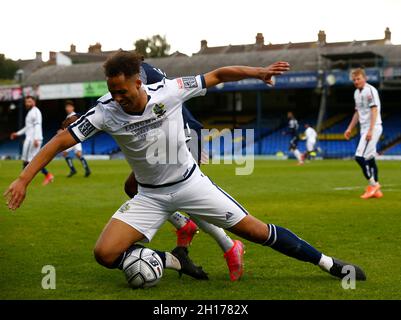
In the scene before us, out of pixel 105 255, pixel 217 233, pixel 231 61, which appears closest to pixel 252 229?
pixel 217 233

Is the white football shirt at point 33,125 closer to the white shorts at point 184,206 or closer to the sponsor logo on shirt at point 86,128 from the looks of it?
the white shorts at point 184,206

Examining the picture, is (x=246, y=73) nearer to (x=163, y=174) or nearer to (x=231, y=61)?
(x=163, y=174)

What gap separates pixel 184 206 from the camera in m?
6.36

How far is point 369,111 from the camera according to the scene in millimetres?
14258

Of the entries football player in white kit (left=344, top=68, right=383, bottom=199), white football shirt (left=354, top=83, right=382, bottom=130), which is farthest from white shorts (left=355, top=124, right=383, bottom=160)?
white football shirt (left=354, top=83, right=382, bottom=130)

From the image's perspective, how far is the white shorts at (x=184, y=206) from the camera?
20.6 feet

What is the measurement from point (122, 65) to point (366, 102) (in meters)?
9.21

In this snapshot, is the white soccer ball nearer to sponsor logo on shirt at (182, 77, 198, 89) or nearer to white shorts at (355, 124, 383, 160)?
sponsor logo on shirt at (182, 77, 198, 89)

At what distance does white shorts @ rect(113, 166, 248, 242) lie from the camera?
20.6 ft

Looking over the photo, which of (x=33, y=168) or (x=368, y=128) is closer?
(x=33, y=168)

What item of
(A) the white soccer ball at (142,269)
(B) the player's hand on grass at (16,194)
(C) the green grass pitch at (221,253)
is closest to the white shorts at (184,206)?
(A) the white soccer ball at (142,269)

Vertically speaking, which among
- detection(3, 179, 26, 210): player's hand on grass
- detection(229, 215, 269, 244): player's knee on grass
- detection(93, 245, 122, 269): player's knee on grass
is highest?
detection(3, 179, 26, 210): player's hand on grass

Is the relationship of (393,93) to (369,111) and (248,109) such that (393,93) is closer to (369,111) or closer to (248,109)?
(248,109)

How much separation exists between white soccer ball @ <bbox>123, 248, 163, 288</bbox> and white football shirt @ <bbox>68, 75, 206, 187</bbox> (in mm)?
640
